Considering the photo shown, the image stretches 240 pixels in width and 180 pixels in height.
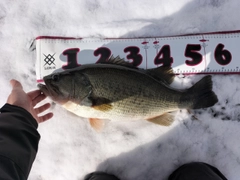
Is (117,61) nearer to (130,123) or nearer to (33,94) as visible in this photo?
(130,123)

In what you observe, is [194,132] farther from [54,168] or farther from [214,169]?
[54,168]

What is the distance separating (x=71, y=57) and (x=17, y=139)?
35.0 inches

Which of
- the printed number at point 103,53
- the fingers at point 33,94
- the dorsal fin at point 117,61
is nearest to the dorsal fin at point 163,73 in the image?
the dorsal fin at point 117,61

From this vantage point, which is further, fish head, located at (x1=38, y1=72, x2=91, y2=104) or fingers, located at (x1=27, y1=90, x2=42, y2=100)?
fingers, located at (x1=27, y1=90, x2=42, y2=100)

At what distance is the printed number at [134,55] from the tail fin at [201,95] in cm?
50

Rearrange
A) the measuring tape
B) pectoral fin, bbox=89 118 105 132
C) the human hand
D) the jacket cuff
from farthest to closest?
the measuring tape
pectoral fin, bbox=89 118 105 132
the human hand
the jacket cuff

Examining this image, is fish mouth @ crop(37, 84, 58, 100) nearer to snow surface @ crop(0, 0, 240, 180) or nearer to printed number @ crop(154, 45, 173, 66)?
snow surface @ crop(0, 0, 240, 180)

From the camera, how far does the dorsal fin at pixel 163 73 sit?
2012 mm

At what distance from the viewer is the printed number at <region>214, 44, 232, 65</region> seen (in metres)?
2.11

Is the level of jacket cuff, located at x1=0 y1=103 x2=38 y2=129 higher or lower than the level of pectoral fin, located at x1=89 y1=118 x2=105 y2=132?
higher

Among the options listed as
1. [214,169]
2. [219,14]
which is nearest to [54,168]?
[214,169]

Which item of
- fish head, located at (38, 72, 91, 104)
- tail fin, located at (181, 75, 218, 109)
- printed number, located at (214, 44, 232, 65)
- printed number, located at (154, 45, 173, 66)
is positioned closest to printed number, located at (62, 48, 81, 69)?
fish head, located at (38, 72, 91, 104)

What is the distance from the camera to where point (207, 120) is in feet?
7.17

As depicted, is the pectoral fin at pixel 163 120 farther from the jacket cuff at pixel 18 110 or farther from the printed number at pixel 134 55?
the jacket cuff at pixel 18 110
